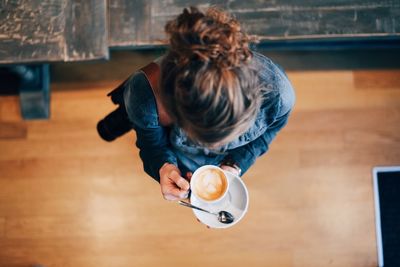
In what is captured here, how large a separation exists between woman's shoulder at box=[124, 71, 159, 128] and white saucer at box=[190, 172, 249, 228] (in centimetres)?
27

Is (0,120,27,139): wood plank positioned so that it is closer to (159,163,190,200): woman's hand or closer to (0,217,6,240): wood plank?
(0,217,6,240): wood plank

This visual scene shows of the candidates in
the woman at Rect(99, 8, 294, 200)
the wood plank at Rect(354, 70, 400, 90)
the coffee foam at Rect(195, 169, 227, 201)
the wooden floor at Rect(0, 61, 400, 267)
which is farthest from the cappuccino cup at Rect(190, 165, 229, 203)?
the wood plank at Rect(354, 70, 400, 90)

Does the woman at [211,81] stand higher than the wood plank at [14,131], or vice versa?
the woman at [211,81]

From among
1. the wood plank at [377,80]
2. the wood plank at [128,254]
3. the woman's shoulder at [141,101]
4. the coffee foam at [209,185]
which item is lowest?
the wood plank at [128,254]

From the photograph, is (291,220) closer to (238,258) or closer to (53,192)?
(238,258)

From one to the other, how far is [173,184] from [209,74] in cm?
51

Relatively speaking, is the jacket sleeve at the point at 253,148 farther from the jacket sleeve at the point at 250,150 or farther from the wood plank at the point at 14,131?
the wood plank at the point at 14,131

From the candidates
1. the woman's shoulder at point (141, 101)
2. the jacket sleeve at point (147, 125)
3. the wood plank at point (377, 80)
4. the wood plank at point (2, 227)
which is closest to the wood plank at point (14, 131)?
the wood plank at point (2, 227)

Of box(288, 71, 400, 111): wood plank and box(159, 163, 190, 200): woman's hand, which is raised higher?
box(288, 71, 400, 111): wood plank

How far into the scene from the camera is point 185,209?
6.40 feet

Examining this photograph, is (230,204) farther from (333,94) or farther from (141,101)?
(333,94)

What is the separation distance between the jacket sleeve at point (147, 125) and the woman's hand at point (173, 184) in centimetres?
7

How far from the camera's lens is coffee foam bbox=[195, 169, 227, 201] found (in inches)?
45.8

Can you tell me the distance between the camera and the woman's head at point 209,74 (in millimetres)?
868
